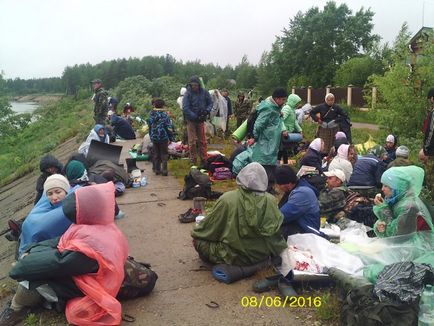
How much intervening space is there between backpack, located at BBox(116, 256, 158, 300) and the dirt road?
7 cm

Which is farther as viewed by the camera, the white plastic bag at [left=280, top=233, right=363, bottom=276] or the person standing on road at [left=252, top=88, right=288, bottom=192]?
the person standing on road at [left=252, top=88, right=288, bottom=192]

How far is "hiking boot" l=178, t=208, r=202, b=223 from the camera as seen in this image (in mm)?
6438

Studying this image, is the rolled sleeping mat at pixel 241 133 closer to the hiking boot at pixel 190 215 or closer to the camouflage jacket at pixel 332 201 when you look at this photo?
the hiking boot at pixel 190 215

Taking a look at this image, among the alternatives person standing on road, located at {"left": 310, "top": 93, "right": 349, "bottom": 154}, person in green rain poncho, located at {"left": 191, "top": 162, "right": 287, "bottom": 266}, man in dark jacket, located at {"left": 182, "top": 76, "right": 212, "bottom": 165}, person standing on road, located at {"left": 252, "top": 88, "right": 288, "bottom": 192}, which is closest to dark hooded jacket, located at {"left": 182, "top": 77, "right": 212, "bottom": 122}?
man in dark jacket, located at {"left": 182, "top": 76, "right": 212, "bottom": 165}

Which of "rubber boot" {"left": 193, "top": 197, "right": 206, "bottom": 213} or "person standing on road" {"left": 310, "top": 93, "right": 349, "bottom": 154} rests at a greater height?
"person standing on road" {"left": 310, "top": 93, "right": 349, "bottom": 154}

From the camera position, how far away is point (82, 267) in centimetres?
360

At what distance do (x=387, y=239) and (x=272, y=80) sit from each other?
135 ft

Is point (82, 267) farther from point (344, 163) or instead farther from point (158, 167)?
point (158, 167)

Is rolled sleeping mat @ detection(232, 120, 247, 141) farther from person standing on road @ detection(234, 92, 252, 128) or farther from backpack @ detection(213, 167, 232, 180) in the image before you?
person standing on road @ detection(234, 92, 252, 128)

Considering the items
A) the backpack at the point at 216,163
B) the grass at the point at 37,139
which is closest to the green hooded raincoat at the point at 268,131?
the backpack at the point at 216,163

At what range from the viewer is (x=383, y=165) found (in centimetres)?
686

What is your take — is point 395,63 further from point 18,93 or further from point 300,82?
point 18,93
